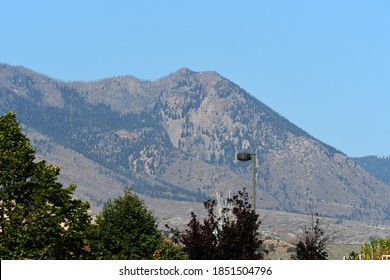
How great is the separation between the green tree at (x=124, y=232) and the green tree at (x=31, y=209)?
0.99 metres

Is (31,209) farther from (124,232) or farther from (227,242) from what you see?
(227,242)

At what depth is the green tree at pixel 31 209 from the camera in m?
48.2

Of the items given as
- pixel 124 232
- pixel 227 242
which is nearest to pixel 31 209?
pixel 124 232

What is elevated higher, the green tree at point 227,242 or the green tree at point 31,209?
the green tree at point 31,209

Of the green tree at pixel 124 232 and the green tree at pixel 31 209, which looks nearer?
the green tree at pixel 31 209

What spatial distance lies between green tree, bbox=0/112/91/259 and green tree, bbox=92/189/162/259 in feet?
3.25

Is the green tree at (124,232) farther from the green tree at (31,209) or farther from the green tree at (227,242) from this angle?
the green tree at (227,242)

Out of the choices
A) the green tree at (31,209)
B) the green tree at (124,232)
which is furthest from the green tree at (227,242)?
the green tree at (124,232)

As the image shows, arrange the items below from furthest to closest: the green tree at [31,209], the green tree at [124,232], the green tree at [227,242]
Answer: the green tree at [124,232], the green tree at [31,209], the green tree at [227,242]

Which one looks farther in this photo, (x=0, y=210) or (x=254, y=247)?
(x=0, y=210)
